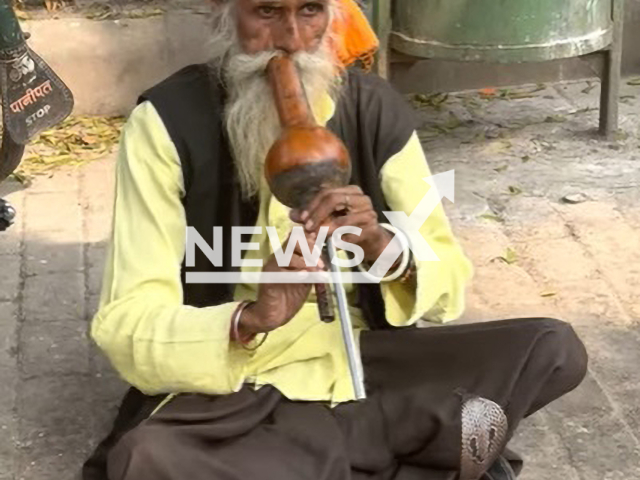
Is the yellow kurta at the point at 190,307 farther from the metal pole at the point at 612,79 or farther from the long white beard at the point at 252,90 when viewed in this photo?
the metal pole at the point at 612,79

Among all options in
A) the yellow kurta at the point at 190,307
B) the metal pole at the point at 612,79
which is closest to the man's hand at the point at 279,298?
the yellow kurta at the point at 190,307

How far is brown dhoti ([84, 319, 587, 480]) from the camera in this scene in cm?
261

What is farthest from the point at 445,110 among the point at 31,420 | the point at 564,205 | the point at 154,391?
the point at 154,391

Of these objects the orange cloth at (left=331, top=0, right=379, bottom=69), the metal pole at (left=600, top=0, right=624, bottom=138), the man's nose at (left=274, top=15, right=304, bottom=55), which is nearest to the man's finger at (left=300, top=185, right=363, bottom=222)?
the man's nose at (left=274, top=15, right=304, bottom=55)

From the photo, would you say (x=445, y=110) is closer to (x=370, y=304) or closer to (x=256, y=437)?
(x=370, y=304)

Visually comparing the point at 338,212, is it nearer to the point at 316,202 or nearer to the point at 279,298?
the point at 316,202

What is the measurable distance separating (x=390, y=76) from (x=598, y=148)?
0.88m

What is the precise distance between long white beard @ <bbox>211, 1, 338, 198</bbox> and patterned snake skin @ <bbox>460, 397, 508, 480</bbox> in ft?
2.10

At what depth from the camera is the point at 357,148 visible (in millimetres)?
2871

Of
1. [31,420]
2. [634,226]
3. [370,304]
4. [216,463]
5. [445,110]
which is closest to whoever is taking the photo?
[216,463]

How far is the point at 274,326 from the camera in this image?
2.54 meters

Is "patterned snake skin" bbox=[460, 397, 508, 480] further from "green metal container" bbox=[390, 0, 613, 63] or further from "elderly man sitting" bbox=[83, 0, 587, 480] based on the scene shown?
"green metal container" bbox=[390, 0, 613, 63]

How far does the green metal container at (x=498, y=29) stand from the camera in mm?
5043

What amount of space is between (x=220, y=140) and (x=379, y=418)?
2.20ft
